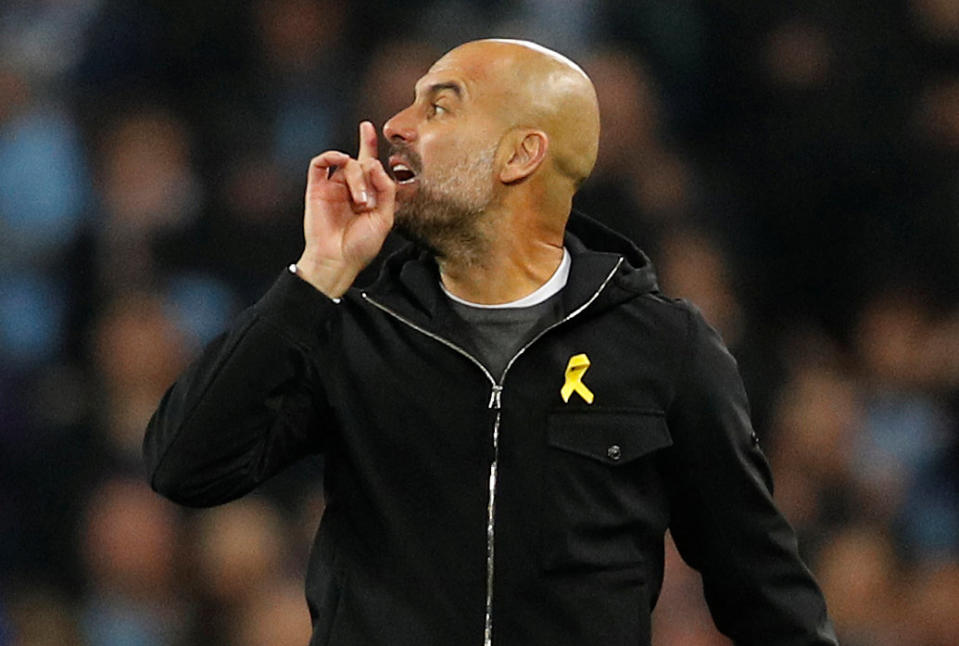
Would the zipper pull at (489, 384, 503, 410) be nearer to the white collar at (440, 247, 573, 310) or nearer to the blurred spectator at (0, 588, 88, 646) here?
the white collar at (440, 247, 573, 310)

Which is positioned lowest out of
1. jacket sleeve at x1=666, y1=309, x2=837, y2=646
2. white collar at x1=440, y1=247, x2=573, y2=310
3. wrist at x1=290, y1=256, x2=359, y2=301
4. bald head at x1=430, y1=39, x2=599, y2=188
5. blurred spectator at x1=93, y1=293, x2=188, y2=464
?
blurred spectator at x1=93, y1=293, x2=188, y2=464

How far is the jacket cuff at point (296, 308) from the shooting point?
1.97 m

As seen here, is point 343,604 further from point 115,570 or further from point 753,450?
point 115,570

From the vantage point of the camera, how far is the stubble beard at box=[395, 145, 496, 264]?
219 centimetres

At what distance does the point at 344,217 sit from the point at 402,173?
6.6 inches

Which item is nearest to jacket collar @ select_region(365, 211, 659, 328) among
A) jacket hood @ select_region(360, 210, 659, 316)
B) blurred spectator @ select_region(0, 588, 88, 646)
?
jacket hood @ select_region(360, 210, 659, 316)

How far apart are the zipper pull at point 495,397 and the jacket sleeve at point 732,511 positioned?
0.22 metres

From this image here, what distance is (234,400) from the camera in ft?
6.39

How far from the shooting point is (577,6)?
13.6 ft

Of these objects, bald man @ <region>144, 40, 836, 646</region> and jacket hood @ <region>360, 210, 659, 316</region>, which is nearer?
bald man @ <region>144, 40, 836, 646</region>

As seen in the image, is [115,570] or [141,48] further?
[141,48]

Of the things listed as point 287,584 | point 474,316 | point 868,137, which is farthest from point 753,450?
point 868,137

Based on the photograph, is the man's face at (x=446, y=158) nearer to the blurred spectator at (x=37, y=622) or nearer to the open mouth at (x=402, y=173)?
the open mouth at (x=402, y=173)

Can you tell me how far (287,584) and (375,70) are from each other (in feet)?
4.19
